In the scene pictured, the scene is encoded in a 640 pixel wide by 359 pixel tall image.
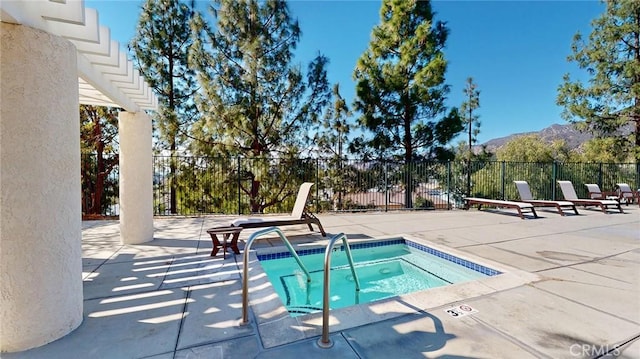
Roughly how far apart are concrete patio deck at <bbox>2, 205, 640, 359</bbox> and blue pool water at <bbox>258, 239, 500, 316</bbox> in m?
0.44

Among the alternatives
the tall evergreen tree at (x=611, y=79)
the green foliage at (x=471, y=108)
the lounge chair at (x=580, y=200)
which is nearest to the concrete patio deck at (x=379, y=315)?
the lounge chair at (x=580, y=200)

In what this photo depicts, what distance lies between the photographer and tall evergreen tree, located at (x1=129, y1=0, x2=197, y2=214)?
37.4ft

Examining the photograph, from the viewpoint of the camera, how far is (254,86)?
447 inches

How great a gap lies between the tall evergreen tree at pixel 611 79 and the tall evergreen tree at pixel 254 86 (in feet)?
44.9

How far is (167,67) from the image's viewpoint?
12.2 metres

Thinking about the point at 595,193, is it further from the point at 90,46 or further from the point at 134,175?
the point at 90,46

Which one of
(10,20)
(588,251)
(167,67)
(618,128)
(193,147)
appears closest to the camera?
(10,20)

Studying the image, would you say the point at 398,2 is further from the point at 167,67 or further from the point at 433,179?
the point at 167,67

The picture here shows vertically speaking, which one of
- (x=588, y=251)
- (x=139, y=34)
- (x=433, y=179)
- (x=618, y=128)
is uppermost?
(x=139, y=34)

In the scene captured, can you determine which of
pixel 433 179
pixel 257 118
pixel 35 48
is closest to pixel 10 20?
pixel 35 48

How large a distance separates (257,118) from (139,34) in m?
6.12

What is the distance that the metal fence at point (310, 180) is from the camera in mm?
10828

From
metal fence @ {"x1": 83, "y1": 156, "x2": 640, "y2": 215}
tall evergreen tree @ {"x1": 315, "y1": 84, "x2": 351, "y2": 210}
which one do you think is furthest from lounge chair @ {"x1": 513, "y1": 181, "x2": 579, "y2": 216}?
tall evergreen tree @ {"x1": 315, "y1": 84, "x2": 351, "y2": 210}

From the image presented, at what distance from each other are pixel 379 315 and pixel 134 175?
439 centimetres
